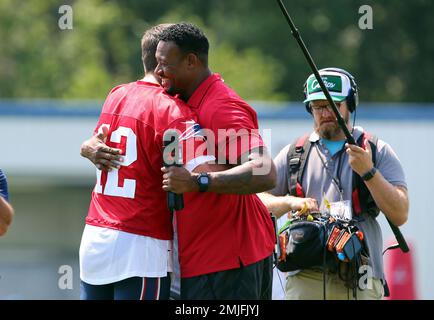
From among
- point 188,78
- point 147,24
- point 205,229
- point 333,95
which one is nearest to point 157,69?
point 188,78

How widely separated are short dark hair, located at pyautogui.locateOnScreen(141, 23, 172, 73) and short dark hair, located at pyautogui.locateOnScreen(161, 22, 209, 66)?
5 centimetres

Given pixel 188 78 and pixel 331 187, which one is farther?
pixel 331 187

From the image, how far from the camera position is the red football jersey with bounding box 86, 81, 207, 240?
545 cm

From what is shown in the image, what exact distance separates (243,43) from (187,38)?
26.0 metres

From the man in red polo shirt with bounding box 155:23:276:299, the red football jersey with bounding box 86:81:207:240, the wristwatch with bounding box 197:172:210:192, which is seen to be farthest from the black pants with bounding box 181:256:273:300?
the wristwatch with bounding box 197:172:210:192

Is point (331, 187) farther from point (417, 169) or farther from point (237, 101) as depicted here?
point (417, 169)

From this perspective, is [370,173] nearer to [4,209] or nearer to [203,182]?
[203,182]

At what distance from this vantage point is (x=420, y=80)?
3141 cm

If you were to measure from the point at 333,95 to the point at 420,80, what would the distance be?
25.6 metres

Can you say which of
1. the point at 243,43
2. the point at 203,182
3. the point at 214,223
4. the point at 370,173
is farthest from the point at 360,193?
the point at 243,43

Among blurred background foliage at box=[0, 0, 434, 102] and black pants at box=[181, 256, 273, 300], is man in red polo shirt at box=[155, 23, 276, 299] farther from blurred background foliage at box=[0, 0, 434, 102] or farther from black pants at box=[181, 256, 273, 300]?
blurred background foliage at box=[0, 0, 434, 102]

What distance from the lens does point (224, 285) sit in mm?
5496

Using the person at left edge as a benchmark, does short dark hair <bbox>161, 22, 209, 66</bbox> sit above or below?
A: above

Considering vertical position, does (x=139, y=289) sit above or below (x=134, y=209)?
below
